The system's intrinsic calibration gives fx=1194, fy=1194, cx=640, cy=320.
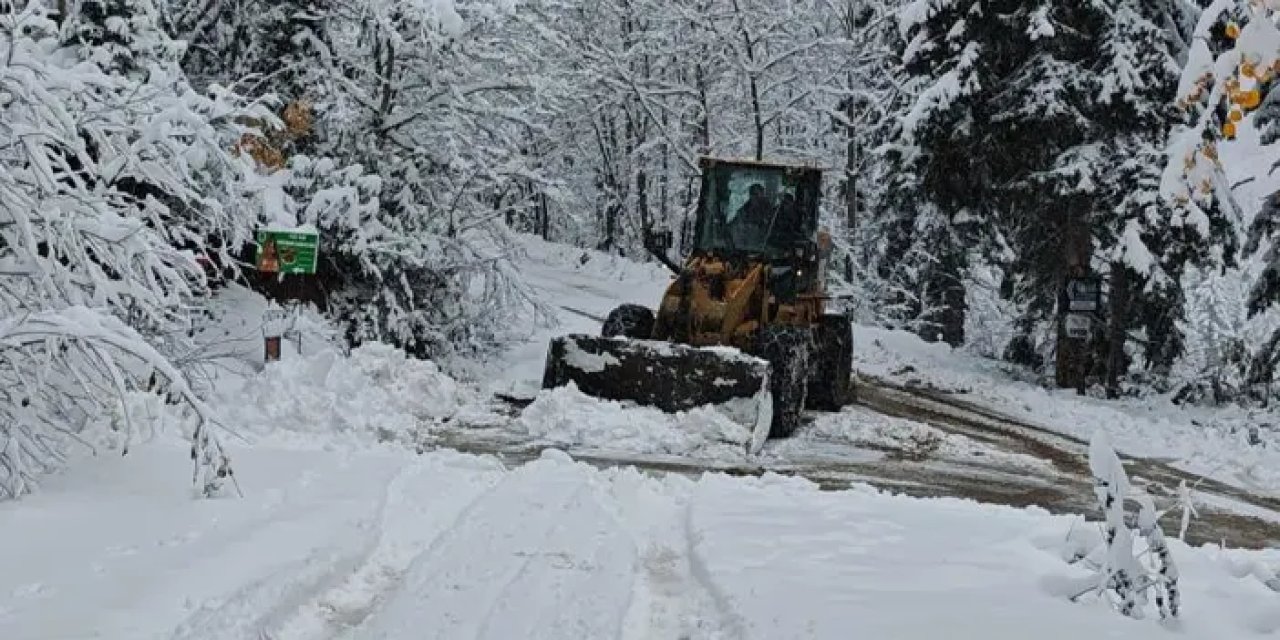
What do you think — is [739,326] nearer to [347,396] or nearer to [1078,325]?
[347,396]

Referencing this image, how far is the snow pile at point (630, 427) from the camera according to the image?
33.6ft

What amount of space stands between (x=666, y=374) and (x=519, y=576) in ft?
17.6

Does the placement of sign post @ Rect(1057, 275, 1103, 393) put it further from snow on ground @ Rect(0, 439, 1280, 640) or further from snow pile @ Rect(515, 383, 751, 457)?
snow on ground @ Rect(0, 439, 1280, 640)

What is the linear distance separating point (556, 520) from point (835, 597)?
2176 millimetres

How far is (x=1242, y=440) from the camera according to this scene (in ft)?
45.8

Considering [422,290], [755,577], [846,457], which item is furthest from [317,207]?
[755,577]

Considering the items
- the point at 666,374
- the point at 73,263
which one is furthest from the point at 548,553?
the point at 666,374

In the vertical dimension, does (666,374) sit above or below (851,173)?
below

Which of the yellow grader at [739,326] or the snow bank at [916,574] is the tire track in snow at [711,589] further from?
the yellow grader at [739,326]

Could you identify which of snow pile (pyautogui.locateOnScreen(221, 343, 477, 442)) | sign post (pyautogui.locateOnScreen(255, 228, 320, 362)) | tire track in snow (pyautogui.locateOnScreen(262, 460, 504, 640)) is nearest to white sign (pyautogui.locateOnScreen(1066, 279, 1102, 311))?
snow pile (pyautogui.locateOnScreen(221, 343, 477, 442))

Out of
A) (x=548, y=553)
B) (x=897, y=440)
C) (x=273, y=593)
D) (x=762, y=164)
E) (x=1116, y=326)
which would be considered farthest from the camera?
(x=1116, y=326)

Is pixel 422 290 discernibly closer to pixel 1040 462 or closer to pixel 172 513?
pixel 1040 462

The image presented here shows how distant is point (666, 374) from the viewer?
10.9 m

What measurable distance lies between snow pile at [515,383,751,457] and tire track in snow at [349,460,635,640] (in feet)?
8.69
